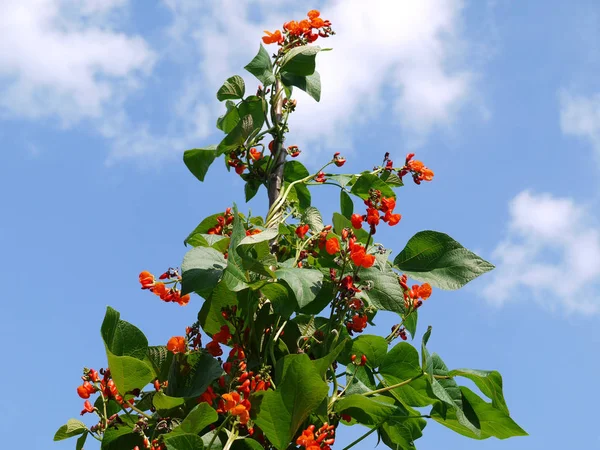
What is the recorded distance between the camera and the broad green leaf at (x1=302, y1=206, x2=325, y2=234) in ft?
8.52

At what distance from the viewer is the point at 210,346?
7.66ft

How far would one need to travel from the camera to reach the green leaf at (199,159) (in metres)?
2.94

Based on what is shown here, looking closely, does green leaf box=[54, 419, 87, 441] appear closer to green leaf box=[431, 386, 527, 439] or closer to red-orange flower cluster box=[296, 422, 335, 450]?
red-orange flower cluster box=[296, 422, 335, 450]

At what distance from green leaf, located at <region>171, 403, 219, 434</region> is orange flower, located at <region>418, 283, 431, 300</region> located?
2.64ft

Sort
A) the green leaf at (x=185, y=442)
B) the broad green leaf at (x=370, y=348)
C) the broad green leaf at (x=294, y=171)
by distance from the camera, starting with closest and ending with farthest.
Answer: the green leaf at (x=185, y=442) < the broad green leaf at (x=370, y=348) < the broad green leaf at (x=294, y=171)

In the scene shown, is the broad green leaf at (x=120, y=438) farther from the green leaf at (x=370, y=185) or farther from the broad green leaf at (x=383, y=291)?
the green leaf at (x=370, y=185)

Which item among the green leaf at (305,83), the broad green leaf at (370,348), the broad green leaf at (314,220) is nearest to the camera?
the broad green leaf at (370,348)

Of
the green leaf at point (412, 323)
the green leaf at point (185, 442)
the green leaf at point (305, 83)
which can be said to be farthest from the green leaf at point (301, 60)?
the green leaf at point (185, 442)

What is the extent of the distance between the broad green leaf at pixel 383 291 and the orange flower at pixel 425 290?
83 millimetres

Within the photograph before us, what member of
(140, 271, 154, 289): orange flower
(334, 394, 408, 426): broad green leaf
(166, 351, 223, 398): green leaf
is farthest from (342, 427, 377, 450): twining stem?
(140, 271, 154, 289): orange flower

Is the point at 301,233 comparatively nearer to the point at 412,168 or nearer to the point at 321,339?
the point at 321,339

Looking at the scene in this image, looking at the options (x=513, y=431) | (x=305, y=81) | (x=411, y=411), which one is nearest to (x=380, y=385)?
(x=411, y=411)

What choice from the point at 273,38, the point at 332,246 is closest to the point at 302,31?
the point at 273,38

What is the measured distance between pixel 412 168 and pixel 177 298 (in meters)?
1.12
